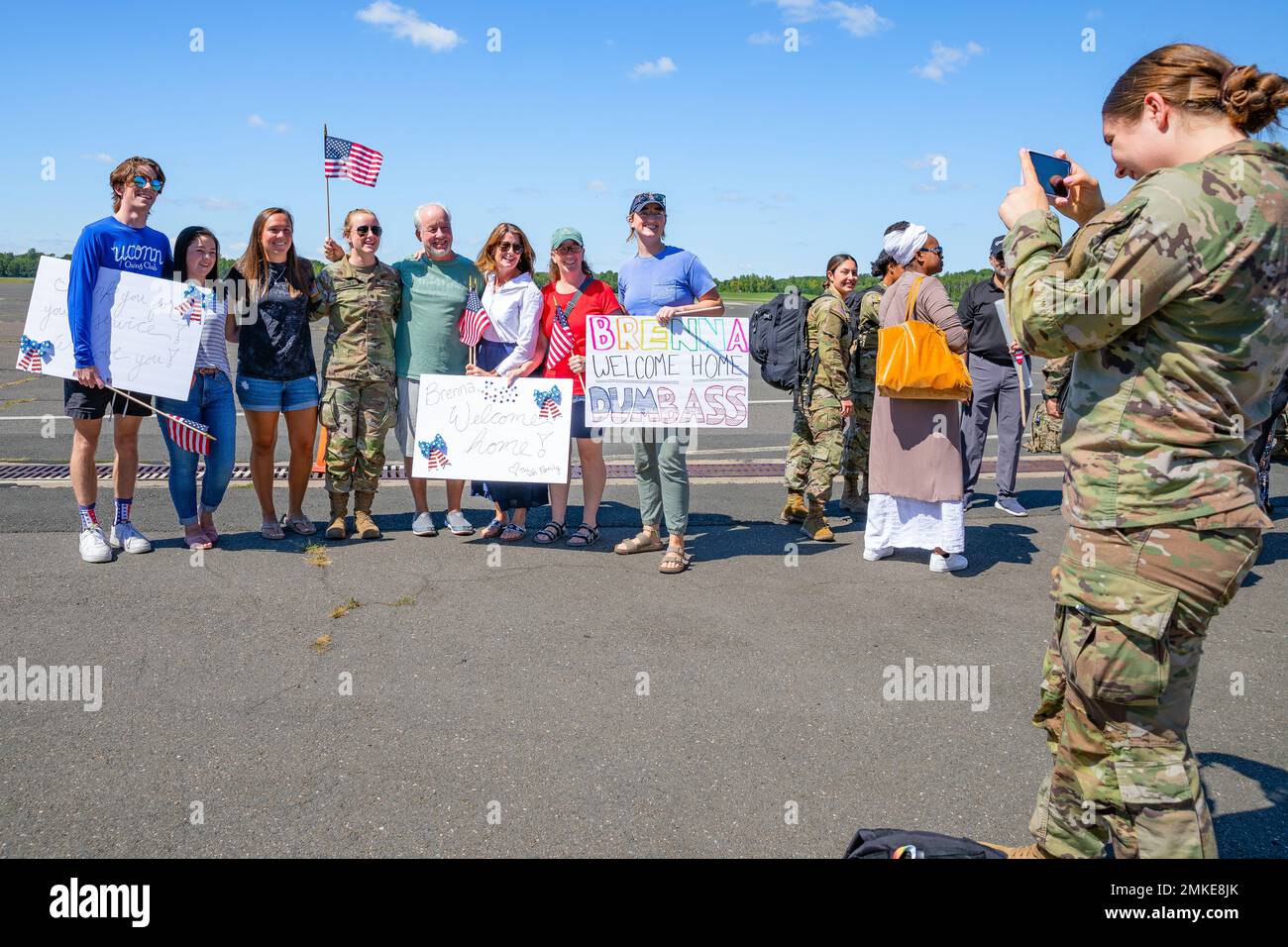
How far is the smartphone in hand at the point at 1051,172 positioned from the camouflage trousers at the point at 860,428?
201 inches

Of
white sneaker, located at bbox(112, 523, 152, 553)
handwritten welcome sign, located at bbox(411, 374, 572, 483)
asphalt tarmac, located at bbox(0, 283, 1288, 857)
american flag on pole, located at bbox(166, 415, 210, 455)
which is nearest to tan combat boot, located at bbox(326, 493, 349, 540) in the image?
asphalt tarmac, located at bbox(0, 283, 1288, 857)

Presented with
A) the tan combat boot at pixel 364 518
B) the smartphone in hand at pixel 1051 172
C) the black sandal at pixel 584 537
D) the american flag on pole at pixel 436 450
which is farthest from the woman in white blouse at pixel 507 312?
the smartphone in hand at pixel 1051 172

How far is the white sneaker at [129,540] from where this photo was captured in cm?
629

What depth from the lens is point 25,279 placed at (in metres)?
66.1

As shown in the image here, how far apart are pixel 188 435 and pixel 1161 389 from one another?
575cm

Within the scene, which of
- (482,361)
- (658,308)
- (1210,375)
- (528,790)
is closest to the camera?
(1210,375)

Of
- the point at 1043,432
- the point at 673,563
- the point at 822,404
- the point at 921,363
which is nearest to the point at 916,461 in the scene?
the point at 921,363

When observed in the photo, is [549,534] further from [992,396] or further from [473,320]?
[992,396]

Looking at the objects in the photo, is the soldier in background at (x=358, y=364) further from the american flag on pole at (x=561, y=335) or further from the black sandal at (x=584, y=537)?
the black sandal at (x=584, y=537)

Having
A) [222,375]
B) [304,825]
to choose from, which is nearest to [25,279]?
[222,375]

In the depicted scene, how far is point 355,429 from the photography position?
6.78 m

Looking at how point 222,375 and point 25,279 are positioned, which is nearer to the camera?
point 222,375

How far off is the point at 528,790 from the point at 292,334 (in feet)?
13.9
